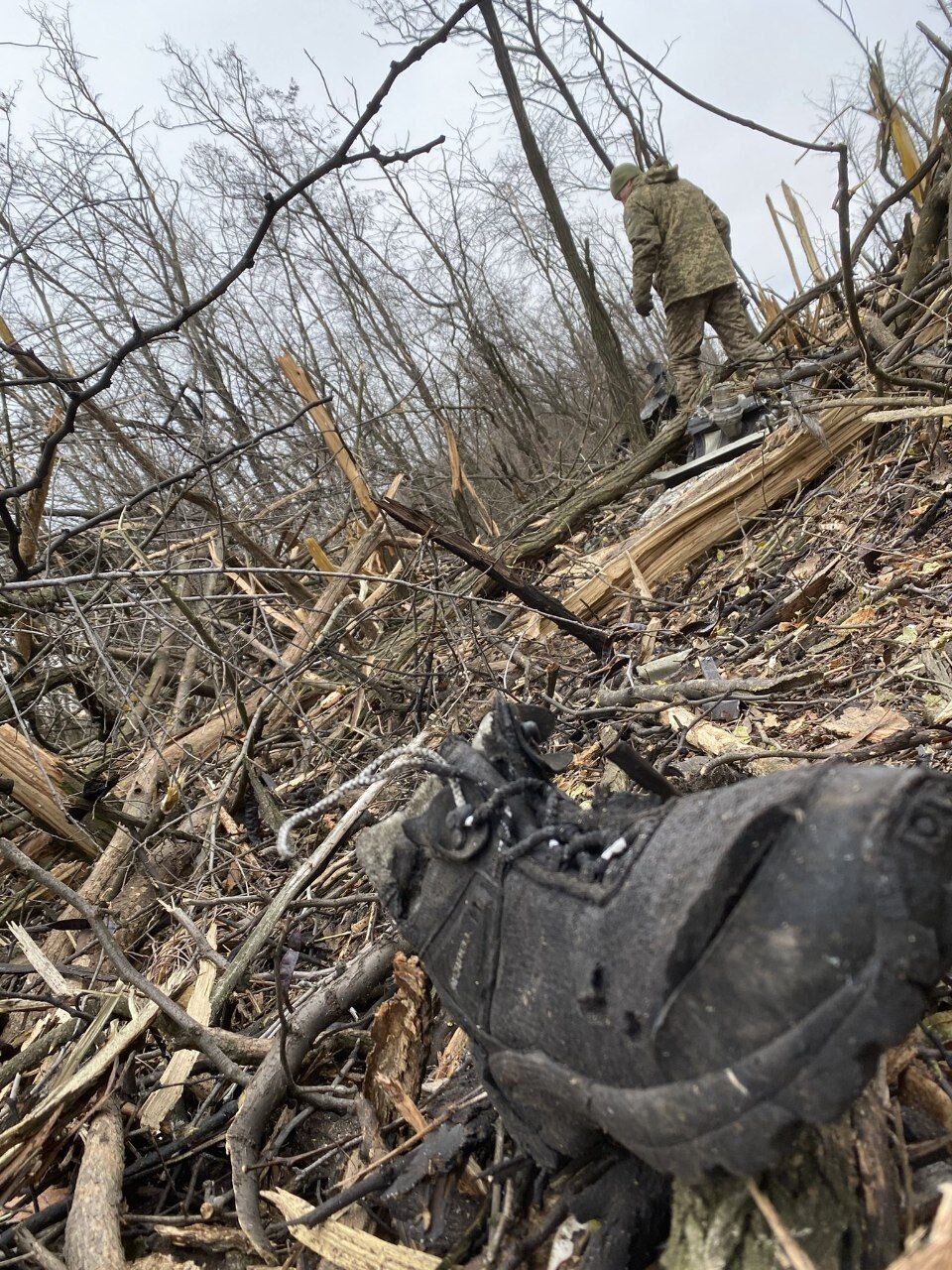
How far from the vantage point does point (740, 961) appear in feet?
2.71

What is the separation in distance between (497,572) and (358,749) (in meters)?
1.01

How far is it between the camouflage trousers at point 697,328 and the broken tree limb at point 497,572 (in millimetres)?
3744

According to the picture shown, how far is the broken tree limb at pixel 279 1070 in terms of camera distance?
142 centimetres

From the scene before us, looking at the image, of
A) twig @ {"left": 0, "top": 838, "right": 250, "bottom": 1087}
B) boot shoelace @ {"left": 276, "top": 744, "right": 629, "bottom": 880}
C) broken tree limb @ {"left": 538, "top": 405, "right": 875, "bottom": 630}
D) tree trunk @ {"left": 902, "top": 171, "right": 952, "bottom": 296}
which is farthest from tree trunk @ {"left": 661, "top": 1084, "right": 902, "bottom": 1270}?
tree trunk @ {"left": 902, "top": 171, "right": 952, "bottom": 296}

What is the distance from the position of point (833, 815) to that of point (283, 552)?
Result: 5.34 metres

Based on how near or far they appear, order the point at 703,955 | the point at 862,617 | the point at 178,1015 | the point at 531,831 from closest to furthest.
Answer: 1. the point at 703,955
2. the point at 531,831
3. the point at 178,1015
4. the point at 862,617

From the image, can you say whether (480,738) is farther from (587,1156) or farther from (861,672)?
(861,672)

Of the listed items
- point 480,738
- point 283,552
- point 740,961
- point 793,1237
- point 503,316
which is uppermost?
point 503,316

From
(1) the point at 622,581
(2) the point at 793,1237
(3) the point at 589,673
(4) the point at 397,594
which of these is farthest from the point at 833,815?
(4) the point at 397,594

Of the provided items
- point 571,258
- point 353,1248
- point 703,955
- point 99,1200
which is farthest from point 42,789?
point 571,258

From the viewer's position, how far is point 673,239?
21.6 ft

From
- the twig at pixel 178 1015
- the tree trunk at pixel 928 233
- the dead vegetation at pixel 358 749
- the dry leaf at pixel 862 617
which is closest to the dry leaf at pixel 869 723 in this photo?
the dead vegetation at pixel 358 749

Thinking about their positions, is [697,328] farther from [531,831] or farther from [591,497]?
[531,831]

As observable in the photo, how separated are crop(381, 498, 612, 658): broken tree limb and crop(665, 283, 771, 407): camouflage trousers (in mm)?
3744
